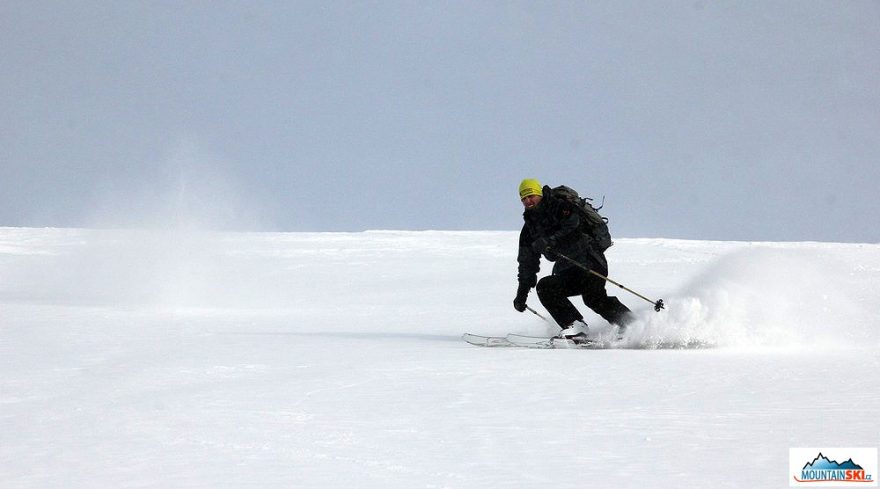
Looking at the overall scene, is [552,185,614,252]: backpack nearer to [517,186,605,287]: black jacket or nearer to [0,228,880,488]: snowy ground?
[517,186,605,287]: black jacket

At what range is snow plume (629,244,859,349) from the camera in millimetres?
8625

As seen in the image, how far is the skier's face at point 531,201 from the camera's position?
8828mm

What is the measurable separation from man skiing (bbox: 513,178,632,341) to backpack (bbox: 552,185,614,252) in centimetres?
4

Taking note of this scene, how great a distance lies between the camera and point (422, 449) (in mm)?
4082

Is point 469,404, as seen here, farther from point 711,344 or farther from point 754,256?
point 754,256

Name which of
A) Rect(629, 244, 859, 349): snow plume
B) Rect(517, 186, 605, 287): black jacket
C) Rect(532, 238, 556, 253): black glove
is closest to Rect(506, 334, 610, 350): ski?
Rect(629, 244, 859, 349): snow plume

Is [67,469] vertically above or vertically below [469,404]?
below

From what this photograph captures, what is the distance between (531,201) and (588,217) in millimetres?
590

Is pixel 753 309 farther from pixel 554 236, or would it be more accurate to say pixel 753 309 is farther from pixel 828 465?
pixel 828 465

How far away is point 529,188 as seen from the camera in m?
8.84

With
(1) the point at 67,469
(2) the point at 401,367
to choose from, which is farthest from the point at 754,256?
(1) the point at 67,469

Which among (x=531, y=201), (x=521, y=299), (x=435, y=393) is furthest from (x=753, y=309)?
(x=435, y=393)

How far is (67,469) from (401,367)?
11.1ft

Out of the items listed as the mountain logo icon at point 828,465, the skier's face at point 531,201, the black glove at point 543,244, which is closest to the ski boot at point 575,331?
the black glove at point 543,244
